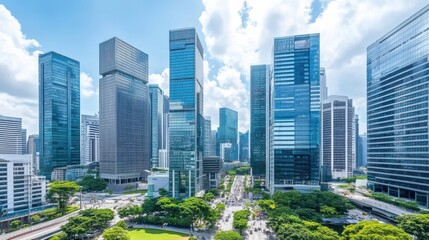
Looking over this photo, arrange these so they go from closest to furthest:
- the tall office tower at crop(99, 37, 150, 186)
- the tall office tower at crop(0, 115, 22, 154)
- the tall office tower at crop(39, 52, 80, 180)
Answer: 1. the tall office tower at crop(99, 37, 150, 186)
2. the tall office tower at crop(39, 52, 80, 180)
3. the tall office tower at crop(0, 115, 22, 154)

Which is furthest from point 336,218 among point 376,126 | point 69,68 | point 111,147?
point 69,68

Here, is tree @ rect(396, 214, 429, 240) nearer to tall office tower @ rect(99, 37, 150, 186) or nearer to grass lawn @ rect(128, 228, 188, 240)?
grass lawn @ rect(128, 228, 188, 240)

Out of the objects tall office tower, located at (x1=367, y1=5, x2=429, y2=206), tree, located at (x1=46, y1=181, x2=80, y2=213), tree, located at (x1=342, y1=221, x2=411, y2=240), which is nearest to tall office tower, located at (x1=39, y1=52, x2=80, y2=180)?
tree, located at (x1=46, y1=181, x2=80, y2=213)

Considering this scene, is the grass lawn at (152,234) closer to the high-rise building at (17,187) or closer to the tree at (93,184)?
the high-rise building at (17,187)

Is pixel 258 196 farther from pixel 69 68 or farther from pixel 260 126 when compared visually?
pixel 69 68

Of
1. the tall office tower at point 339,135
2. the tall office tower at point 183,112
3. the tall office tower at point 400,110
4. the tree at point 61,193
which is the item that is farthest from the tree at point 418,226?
the tree at point 61,193

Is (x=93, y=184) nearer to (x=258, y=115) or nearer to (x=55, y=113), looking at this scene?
(x=55, y=113)

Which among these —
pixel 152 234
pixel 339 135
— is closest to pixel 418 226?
pixel 152 234
